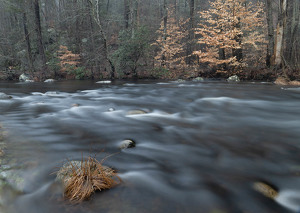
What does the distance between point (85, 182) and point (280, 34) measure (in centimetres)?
1398

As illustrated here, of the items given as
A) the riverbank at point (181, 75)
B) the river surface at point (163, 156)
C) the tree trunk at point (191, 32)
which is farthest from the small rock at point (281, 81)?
the tree trunk at point (191, 32)

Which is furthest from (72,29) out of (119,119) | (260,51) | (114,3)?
(119,119)

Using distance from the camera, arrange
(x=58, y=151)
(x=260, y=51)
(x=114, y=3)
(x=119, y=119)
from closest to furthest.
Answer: (x=58, y=151) → (x=119, y=119) → (x=260, y=51) → (x=114, y=3)

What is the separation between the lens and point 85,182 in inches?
96.3

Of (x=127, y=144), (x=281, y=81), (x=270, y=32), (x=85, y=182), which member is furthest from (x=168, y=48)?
(x=85, y=182)

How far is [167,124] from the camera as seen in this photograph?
5312mm

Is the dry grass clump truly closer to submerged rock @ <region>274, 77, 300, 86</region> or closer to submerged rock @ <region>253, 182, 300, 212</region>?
submerged rock @ <region>253, 182, 300, 212</region>

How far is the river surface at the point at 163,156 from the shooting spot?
7.69 ft

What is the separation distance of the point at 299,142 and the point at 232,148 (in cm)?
133

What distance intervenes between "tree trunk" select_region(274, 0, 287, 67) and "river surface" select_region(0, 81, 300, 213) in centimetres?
738

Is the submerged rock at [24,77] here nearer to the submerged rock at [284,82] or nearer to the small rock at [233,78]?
the small rock at [233,78]

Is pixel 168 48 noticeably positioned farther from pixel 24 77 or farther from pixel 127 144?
pixel 127 144

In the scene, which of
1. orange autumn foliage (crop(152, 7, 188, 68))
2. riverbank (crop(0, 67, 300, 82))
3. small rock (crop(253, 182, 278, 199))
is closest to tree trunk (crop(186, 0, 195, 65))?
orange autumn foliage (crop(152, 7, 188, 68))

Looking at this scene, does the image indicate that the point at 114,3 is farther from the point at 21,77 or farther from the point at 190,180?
the point at 190,180
